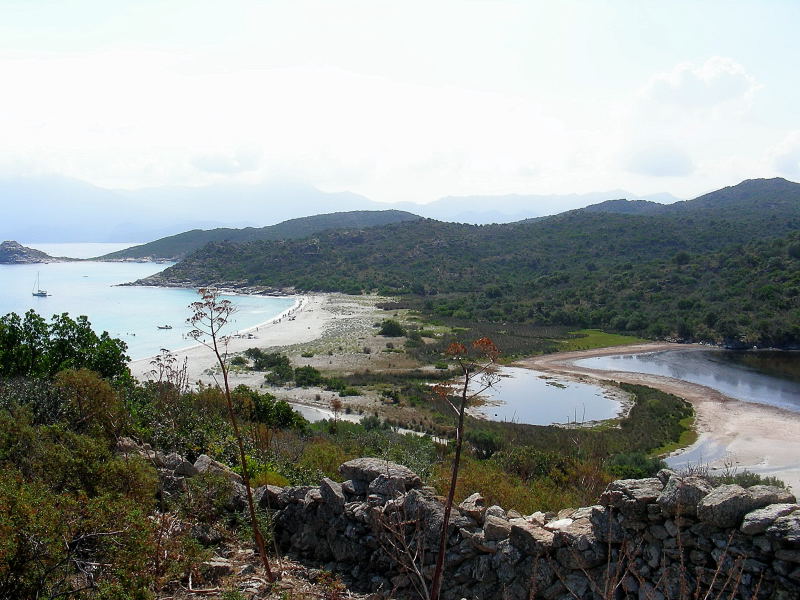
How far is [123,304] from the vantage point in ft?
236

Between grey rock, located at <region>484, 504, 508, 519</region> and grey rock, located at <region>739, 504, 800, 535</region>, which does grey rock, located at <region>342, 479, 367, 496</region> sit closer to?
grey rock, located at <region>484, 504, 508, 519</region>

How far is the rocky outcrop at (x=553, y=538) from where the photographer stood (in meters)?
5.61

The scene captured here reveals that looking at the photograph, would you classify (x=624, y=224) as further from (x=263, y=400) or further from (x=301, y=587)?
(x=301, y=587)

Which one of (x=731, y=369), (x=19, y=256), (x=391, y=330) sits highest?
(x=19, y=256)

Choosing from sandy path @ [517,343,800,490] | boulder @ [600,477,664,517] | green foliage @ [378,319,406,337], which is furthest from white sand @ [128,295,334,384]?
boulder @ [600,477,664,517]

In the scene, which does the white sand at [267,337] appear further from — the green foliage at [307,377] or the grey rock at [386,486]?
the grey rock at [386,486]

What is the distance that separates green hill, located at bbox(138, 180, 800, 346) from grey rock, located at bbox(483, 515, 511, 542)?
51045mm

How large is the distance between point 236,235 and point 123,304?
90.8 m

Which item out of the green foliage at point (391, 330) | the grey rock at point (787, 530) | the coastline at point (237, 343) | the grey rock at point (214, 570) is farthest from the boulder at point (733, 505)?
the green foliage at point (391, 330)

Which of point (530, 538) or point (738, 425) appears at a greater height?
point (530, 538)

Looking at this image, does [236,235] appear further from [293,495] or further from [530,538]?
[530,538]

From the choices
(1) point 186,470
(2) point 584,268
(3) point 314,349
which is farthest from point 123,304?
(1) point 186,470

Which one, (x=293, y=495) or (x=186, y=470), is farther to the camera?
(x=186, y=470)

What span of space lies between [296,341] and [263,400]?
30.5 m
